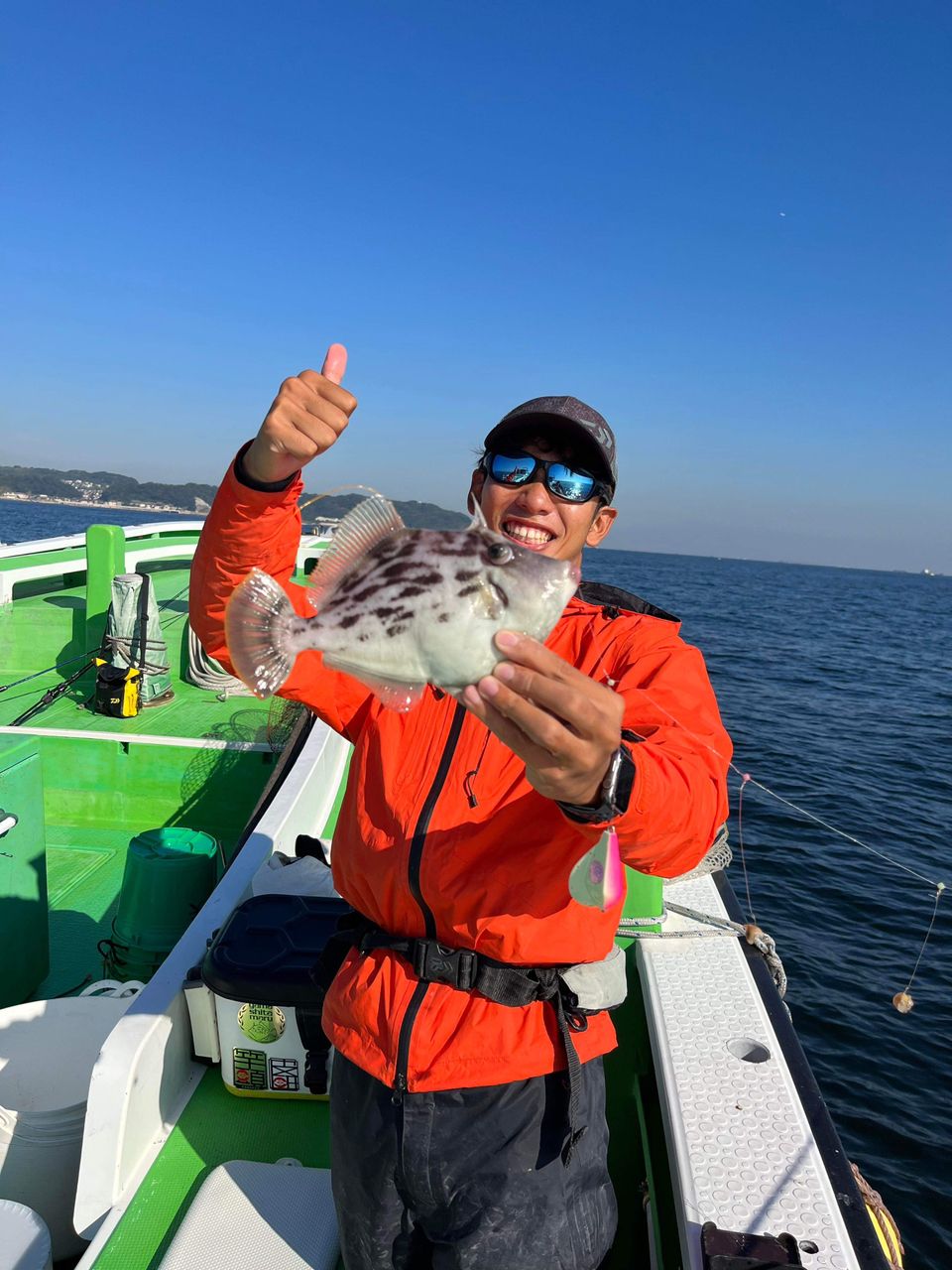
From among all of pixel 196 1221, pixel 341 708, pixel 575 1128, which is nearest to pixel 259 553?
pixel 341 708

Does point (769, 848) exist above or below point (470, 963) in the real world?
below

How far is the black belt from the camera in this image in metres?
2.35

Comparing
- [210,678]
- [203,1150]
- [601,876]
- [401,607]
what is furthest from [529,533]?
[210,678]

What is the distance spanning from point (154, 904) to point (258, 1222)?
257 centimetres

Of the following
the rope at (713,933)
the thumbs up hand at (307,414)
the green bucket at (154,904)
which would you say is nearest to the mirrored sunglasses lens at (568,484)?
the thumbs up hand at (307,414)

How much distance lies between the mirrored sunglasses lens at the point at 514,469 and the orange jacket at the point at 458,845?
649 millimetres

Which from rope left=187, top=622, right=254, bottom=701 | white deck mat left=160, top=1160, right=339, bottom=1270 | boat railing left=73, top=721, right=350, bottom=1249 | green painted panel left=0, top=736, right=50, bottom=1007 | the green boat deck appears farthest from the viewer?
rope left=187, top=622, right=254, bottom=701

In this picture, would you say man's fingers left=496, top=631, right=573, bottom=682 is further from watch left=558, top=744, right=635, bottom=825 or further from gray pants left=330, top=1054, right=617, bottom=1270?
gray pants left=330, top=1054, right=617, bottom=1270

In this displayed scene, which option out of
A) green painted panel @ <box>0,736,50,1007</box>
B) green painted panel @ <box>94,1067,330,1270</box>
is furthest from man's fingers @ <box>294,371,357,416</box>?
green painted panel @ <box>0,736,50,1007</box>

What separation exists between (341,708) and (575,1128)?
152 centimetres

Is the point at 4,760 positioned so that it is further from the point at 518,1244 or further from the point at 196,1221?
the point at 518,1244

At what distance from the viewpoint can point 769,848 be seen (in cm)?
1421

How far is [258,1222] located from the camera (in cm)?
327

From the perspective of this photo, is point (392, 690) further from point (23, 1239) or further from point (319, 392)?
point (23, 1239)
